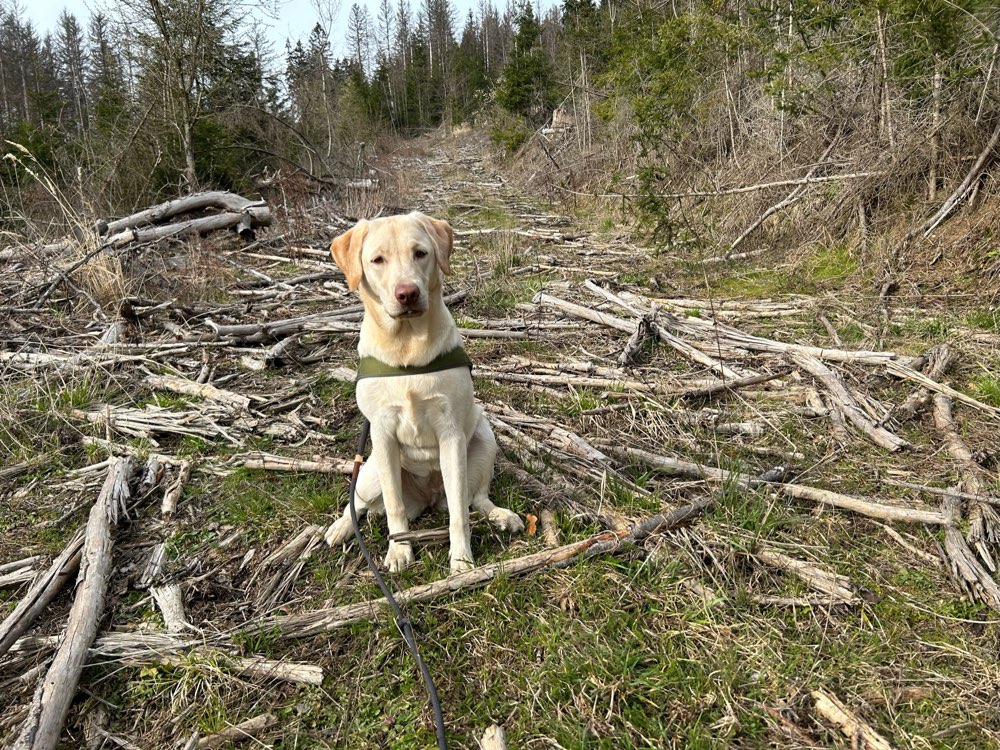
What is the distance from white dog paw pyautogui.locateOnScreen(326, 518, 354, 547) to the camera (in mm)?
3029

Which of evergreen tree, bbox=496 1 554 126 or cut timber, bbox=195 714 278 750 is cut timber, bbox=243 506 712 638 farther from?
evergreen tree, bbox=496 1 554 126

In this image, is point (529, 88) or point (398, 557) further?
point (529, 88)

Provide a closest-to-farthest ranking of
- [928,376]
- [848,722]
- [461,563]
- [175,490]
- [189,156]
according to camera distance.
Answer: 1. [848,722]
2. [461,563]
3. [175,490]
4. [928,376]
5. [189,156]

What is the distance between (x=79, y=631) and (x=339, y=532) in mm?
1155

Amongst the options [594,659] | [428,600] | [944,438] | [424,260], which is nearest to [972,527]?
[944,438]

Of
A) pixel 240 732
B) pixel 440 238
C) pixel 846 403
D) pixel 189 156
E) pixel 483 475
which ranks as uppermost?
pixel 189 156

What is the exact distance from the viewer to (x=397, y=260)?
2.62 m

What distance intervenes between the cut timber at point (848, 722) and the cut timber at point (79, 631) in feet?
9.08

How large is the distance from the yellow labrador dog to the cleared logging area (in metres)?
0.34

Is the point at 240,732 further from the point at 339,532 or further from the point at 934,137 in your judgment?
the point at 934,137

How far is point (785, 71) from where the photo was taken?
331 inches

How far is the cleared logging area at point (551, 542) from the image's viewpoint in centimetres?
210

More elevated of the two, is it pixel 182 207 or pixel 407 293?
pixel 182 207

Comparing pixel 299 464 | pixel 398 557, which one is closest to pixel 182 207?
pixel 299 464
